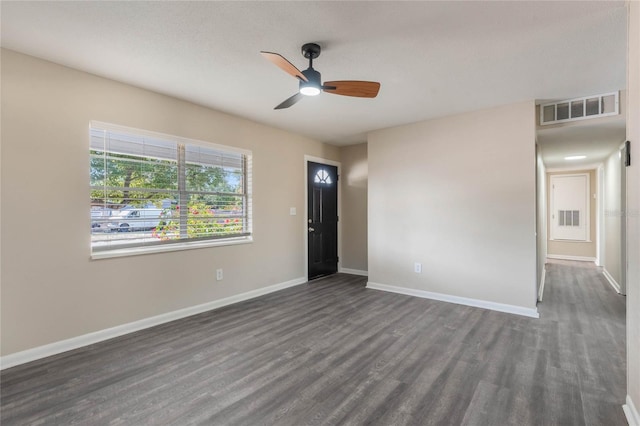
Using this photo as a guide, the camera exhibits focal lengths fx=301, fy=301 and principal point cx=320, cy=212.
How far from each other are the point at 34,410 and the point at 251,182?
3.12m

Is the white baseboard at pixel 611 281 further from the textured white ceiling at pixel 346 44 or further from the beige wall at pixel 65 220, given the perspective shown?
the beige wall at pixel 65 220

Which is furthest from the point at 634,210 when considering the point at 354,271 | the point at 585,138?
the point at 354,271

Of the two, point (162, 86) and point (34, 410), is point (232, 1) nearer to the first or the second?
point (162, 86)

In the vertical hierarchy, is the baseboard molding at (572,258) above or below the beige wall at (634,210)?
below

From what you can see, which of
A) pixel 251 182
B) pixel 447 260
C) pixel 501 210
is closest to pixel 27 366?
pixel 251 182

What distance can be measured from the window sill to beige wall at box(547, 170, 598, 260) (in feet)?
25.6

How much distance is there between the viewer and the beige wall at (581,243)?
7.18 meters

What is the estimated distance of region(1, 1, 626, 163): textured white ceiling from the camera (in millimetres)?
1982

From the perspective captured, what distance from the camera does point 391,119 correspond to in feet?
14.2

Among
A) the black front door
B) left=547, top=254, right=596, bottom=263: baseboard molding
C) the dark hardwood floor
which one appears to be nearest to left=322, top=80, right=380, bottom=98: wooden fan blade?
the dark hardwood floor

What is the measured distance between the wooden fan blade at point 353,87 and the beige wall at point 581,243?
24.5 feet

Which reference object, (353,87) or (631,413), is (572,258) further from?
(353,87)

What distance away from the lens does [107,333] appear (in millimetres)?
2963

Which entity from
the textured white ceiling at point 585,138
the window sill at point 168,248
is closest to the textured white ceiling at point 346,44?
the textured white ceiling at point 585,138
